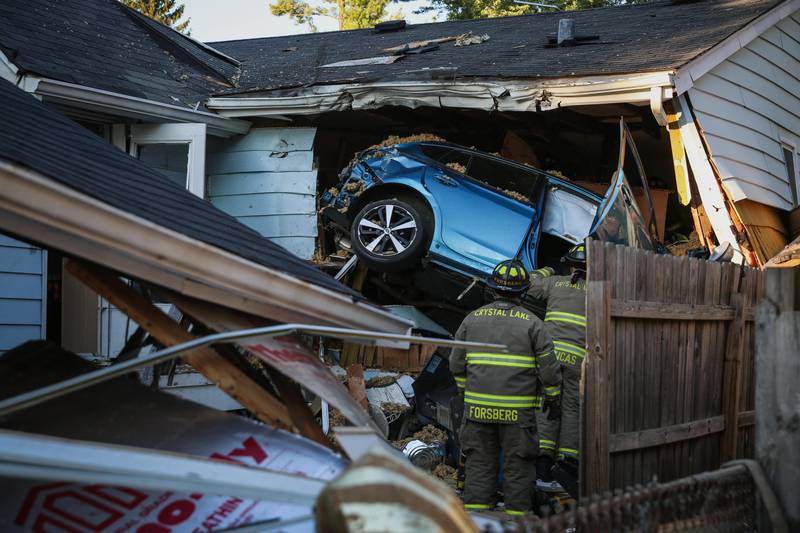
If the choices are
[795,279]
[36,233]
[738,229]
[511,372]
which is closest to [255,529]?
[36,233]

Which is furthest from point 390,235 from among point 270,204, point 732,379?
point 732,379

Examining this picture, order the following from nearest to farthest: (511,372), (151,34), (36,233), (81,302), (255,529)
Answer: (255,529), (36,233), (511,372), (81,302), (151,34)

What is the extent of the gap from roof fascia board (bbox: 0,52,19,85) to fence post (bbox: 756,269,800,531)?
7.54 metres

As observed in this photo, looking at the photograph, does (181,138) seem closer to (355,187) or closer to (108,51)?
(108,51)

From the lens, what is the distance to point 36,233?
319 centimetres

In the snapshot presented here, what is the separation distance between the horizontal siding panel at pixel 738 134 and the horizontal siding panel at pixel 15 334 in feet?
23.7

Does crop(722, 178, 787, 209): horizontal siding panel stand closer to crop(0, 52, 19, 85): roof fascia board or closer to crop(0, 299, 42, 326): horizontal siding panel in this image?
crop(0, 299, 42, 326): horizontal siding panel

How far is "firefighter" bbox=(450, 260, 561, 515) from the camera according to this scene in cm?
640

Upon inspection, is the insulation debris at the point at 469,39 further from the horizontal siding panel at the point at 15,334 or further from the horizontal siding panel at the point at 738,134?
the horizontal siding panel at the point at 15,334

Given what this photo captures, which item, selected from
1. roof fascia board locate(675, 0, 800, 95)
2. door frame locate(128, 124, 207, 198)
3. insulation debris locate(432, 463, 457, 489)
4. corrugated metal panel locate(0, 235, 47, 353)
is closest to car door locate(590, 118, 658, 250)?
roof fascia board locate(675, 0, 800, 95)

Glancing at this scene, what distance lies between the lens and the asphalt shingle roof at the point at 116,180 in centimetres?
355

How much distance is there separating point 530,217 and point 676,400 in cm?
347

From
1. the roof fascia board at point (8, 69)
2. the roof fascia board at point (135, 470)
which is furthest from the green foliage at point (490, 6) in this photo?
the roof fascia board at point (135, 470)

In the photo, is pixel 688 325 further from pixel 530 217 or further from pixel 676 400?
pixel 530 217
